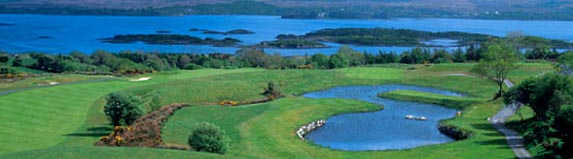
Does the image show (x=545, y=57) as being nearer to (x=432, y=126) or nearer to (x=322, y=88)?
(x=322, y=88)

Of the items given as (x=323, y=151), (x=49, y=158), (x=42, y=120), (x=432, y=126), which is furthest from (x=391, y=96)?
(x=49, y=158)

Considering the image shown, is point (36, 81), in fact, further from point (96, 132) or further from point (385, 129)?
point (385, 129)

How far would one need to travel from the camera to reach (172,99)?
63.8 m

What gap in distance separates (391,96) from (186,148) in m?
38.2

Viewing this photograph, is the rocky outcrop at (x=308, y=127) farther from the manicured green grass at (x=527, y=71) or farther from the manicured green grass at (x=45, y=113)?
the manicured green grass at (x=527, y=71)

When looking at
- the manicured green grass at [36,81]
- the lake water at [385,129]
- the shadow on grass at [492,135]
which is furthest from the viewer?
the manicured green grass at [36,81]

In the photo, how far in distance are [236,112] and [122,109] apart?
12.0 metres

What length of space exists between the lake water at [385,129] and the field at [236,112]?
1915 mm

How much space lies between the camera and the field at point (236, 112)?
39875 mm

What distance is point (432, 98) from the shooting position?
67.2 meters

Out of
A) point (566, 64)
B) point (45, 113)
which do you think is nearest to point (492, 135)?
point (566, 64)

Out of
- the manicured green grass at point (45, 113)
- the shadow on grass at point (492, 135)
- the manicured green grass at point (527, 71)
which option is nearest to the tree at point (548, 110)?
the shadow on grass at point (492, 135)

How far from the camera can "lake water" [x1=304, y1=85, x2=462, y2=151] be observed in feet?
154

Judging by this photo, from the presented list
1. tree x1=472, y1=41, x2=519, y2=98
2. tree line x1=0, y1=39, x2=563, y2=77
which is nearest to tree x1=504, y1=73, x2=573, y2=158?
tree x1=472, y1=41, x2=519, y2=98
